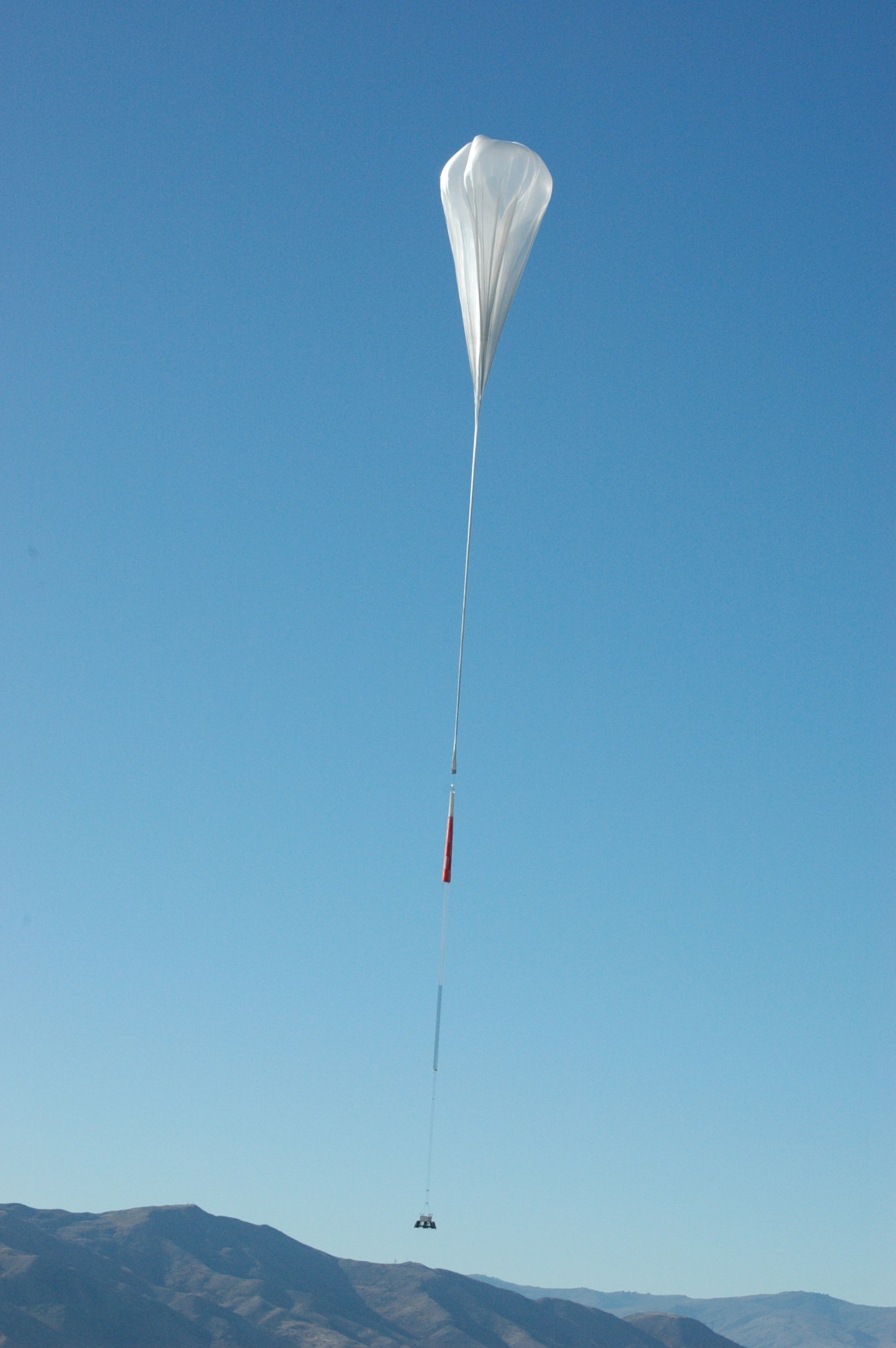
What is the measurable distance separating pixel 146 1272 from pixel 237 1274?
12.5 meters

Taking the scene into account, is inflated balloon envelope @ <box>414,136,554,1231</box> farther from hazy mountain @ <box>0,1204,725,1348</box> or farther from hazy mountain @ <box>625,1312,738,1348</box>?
hazy mountain @ <box>625,1312,738,1348</box>

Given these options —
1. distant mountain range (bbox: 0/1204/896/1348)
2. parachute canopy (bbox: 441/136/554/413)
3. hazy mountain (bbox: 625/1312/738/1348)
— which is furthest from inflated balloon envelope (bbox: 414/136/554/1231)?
hazy mountain (bbox: 625/1312/738/1348)

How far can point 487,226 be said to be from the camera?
2569cm

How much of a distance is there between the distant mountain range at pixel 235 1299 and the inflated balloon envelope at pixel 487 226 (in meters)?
119

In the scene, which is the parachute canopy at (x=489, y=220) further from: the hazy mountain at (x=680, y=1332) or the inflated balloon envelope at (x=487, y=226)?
the hazy mountain at (x=680, y=1332)

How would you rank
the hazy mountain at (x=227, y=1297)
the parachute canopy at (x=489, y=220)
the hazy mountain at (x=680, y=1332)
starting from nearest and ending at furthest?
the parachute canopy at (x=489, y=220) < the hazy mountain at (x=227, y=1297) < the hazy mountain at (x=680, y=1332)

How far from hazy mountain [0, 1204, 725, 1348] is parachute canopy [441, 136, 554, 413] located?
394 feet

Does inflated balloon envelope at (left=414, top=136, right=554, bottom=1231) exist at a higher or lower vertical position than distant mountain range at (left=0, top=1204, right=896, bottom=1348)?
higher

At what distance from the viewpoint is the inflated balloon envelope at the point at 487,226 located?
25.5m

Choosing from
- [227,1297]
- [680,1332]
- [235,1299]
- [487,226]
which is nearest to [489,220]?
[487,226]

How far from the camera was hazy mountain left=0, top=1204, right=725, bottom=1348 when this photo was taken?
Answer: 433 feet

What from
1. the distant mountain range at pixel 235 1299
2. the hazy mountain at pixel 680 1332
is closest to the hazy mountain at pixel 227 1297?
the distant mountain range at pixel 235 1299

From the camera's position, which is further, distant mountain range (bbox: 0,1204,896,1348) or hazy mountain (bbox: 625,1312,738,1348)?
hazy mountain (bbox: 625,1312,738,1348)

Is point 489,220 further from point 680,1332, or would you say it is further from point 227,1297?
point 680,1332
